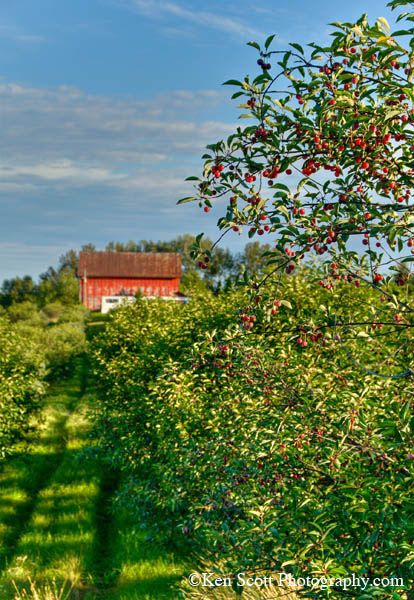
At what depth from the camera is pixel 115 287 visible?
355 feet

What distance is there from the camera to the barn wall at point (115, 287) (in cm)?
10731

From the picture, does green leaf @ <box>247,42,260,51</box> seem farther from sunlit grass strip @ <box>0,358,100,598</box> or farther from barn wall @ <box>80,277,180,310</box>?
barn wall @ <box>80,277,180,310</box>

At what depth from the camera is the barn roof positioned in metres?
108

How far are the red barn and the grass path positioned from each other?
80.0 metres

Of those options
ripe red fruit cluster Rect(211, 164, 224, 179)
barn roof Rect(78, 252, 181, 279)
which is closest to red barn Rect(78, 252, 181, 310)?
barn roof Rect(78, 252, 181, 279)

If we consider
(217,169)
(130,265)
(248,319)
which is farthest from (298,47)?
Answer: (130,265)

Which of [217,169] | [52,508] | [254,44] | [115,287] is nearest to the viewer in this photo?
[254,44]

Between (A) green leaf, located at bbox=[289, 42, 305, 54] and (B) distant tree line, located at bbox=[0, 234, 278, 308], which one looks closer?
(A) green leaf, located at bbox=[289, 42, 305, 54]

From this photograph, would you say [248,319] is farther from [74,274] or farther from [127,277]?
[74,274]

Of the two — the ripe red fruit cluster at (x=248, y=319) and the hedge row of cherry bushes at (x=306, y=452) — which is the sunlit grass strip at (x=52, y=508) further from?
the ripe red fruit cluster at (x=248, y=319)

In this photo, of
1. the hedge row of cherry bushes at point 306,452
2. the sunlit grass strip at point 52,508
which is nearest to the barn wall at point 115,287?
the sunlit grass strip at point 52,508

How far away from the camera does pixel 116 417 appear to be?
18.4m

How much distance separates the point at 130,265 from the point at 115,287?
4.52m

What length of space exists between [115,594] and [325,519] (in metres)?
9.33
